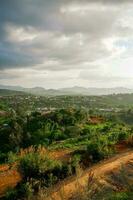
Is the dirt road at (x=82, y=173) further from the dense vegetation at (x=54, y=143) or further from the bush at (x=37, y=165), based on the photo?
the bush at (x=37, y=165)

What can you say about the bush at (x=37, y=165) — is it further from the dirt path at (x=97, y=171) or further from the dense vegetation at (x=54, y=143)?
the dirt path at (x=97, y=171)

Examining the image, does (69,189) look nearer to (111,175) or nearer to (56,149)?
(111,175)

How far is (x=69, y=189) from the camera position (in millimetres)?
19078

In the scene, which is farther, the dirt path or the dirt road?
the dirt road

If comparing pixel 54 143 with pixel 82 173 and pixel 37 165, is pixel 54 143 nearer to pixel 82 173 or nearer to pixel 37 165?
pixel 37 165

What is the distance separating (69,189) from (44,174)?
12.5 ft

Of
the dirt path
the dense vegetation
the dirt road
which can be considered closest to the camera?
the dirt path

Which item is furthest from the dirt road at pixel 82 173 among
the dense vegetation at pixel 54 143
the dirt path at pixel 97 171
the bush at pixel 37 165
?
the bush at pixel 37 165

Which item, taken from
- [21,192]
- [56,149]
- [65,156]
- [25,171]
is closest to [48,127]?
[56,149]

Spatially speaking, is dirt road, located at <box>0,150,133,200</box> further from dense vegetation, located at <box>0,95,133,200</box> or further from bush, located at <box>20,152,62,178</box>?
bush, located at <box>20,152,62,178</box>

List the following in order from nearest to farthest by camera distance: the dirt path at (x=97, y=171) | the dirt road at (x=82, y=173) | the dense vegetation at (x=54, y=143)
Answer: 1. the dirt path at (x=97, y=171)
2. the dirt road at (x=82, y=173)
3. the dense vegetation at (x=54, y=143)

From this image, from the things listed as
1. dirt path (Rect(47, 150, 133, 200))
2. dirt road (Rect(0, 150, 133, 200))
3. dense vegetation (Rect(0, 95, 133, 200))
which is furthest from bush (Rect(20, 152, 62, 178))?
dirt path (Rect(47, 150, 133, 200))

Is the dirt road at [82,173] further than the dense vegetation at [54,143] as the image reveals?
No

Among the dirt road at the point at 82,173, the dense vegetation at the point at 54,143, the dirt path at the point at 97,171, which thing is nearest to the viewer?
the dirt path at the point at 97,171
